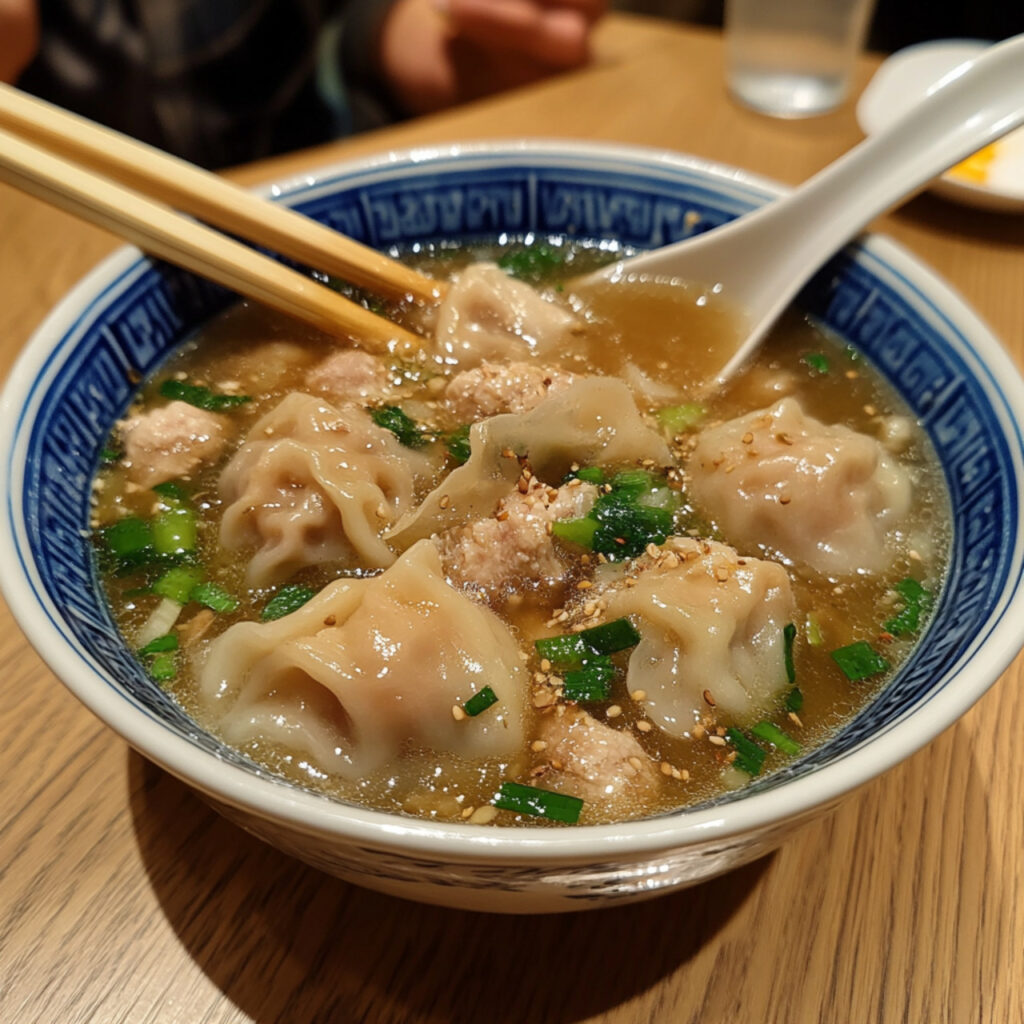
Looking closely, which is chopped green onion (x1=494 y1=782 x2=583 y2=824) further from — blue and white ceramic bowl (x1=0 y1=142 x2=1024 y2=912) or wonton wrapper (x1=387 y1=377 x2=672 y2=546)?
wonton wrapper (x1=387 y1=377 x2=672 y2=546)

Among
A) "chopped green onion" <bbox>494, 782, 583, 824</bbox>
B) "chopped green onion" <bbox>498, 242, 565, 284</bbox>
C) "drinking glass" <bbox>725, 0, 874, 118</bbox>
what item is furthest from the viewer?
"drinking glass" <bbox>725, 0, 874, 118</bbox>

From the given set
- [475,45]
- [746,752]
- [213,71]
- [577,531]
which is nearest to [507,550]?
[577,531]

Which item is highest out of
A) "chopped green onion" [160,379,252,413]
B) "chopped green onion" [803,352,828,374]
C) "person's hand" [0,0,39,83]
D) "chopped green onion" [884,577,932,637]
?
"person's hand" [0,0,39,83]

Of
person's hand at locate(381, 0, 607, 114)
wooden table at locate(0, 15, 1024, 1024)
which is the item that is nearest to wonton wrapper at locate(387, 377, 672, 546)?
wooden table at locate(0, 15, 1024, 1024)

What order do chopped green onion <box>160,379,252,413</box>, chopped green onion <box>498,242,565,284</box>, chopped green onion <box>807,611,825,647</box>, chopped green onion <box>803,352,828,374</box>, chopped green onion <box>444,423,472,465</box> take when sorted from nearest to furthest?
1. chopped green onion <box>807,611,825,647</box>
2. chopped green onion <box>444,423,472,465</box>
3. chopped green onion <box>160,379,252,413</box>
4. chopped green onion <box>803,352,828,374</box>
5. chopped green onion <box>498,242,565,284</box>

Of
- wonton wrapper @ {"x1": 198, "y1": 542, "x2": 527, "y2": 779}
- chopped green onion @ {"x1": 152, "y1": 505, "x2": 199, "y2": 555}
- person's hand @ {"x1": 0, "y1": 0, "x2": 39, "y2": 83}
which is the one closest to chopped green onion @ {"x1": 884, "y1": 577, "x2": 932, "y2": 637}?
wonton wrapper @ {"x1": 198, "y1": 542, "x2": 527, "y2": 779}

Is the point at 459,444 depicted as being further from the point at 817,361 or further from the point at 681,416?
the point at 817,361

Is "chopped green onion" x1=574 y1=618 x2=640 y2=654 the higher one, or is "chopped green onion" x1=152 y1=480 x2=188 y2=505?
"chopped green onion" x1=574 y1=618 x2=640 y2=654

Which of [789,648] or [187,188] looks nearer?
[789,648]

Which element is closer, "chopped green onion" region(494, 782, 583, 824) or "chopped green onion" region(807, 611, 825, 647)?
"chopped green onion" region(494, 782, 583, 824)
